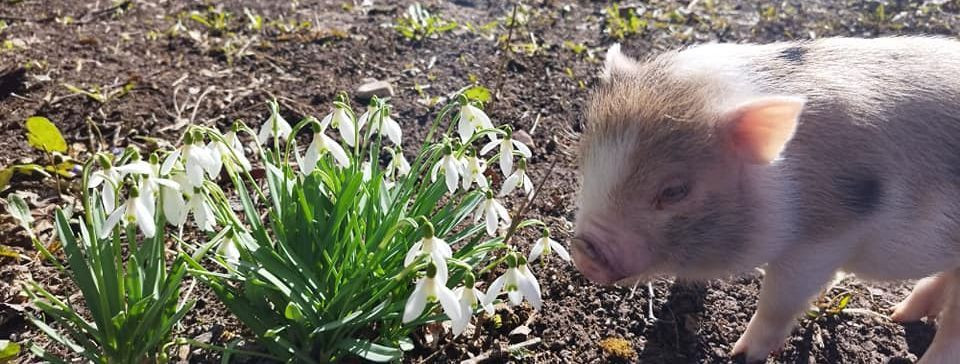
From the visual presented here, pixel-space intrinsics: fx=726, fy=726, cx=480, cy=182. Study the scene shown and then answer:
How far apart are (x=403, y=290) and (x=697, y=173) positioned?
1068 mm

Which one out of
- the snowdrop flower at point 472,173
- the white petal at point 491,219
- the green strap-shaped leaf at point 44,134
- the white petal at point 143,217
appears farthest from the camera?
the green strap-shaped leaf at point 44,134

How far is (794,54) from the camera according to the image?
8.96 feet

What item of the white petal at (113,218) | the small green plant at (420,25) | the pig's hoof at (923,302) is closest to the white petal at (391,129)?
the white petal at (113,218)

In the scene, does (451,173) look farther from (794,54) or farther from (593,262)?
(794,54)

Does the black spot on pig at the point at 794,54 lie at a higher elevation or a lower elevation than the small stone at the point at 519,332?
higher

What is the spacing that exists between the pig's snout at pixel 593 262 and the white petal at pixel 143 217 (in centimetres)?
136

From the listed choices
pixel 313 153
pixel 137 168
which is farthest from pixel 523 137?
pixel 137 168

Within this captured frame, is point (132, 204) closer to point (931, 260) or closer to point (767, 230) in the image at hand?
point (767, 230)

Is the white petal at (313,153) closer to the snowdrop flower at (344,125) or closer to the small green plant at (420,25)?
the snowdrop flower at (344,125)

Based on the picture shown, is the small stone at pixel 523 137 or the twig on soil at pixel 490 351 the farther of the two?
the small stone at pixel 523 137

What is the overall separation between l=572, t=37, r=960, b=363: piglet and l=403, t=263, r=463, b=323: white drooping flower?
86cm

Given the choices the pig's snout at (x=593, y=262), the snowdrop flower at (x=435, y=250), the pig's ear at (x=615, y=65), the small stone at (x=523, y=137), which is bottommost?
the small stone at (x=523, y=137)

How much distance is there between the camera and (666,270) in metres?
2.62

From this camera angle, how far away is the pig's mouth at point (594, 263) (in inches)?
97.4
